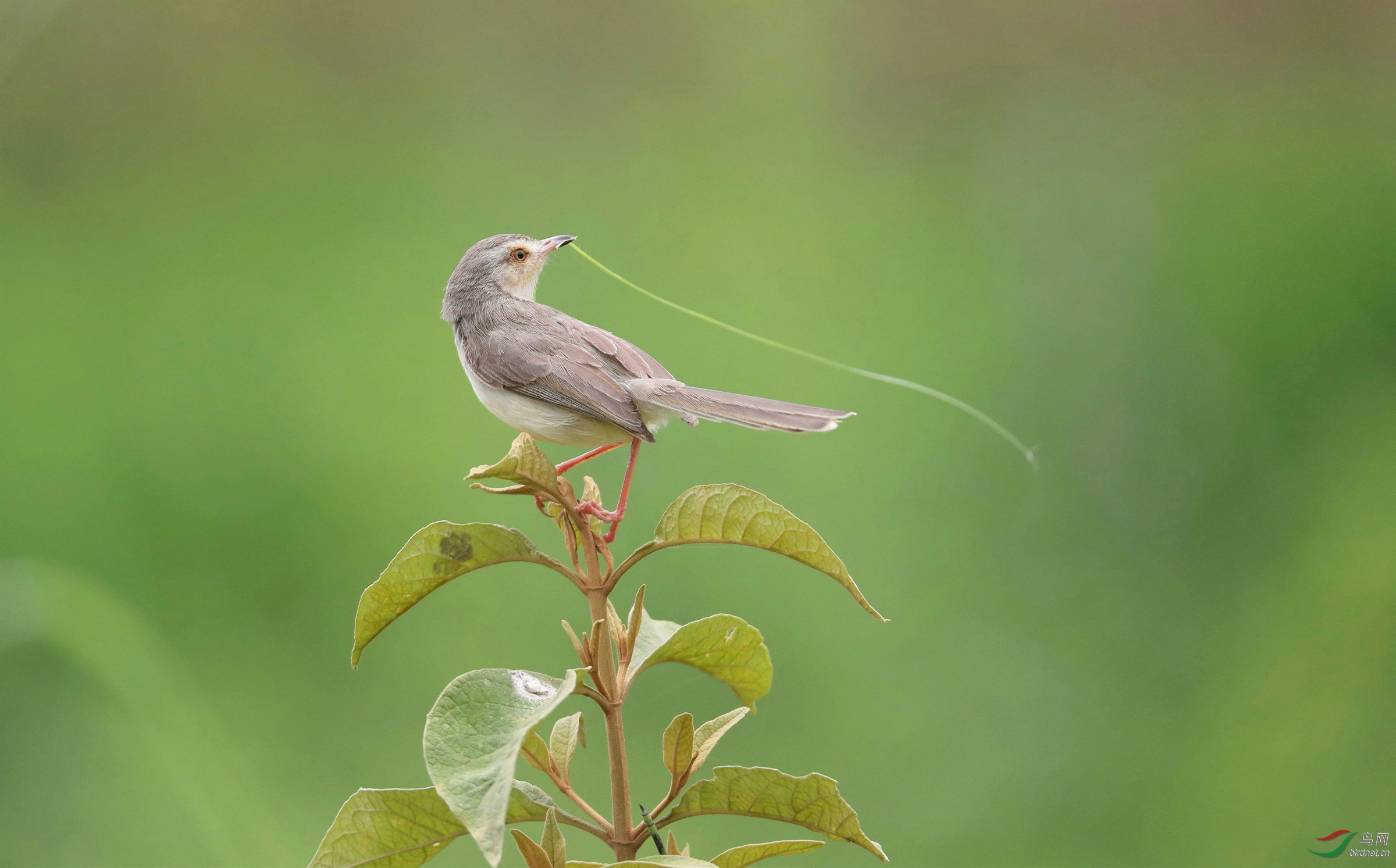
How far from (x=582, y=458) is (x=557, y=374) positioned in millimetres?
106

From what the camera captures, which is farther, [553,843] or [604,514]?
[604,514]

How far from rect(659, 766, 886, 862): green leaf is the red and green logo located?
1.62 metres

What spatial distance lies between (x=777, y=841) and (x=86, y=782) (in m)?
1.90

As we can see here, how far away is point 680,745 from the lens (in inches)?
32.0

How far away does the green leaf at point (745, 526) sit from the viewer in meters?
0.76

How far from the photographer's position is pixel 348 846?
773 mm

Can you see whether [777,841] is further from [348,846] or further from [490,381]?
[490,381]

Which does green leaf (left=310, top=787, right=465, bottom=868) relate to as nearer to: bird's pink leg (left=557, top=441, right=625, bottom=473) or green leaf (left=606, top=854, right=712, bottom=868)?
green leaf (left=606, top=854, right=712, bottom=868)

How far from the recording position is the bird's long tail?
0.86 m

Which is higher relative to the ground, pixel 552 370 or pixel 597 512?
pixel 552 370

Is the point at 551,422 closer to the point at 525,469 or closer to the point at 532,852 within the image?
the point at 525,469

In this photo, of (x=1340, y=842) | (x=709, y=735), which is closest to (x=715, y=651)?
(x=709, y=735)

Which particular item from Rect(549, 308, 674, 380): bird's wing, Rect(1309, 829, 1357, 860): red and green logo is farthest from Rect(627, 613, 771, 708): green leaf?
Rect(1309, 829, 1357, 860): red and green logo

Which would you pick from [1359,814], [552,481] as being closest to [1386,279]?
[1359,814]
